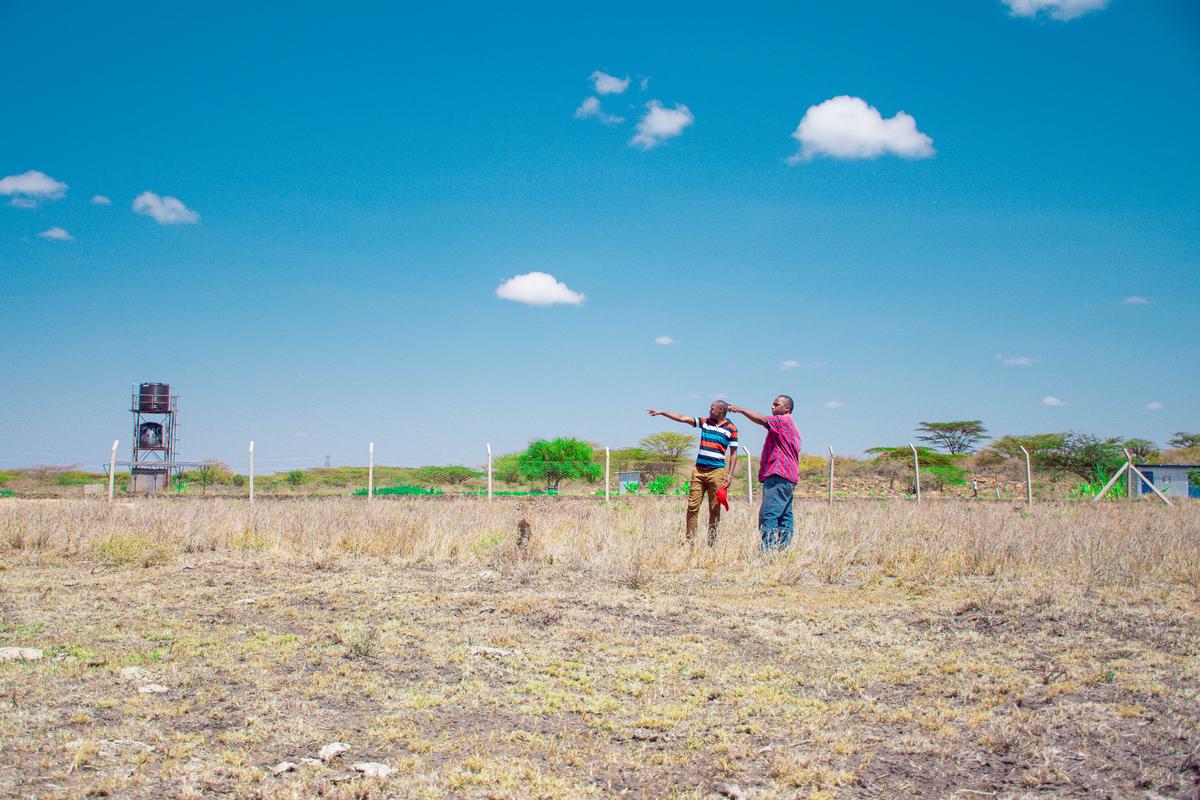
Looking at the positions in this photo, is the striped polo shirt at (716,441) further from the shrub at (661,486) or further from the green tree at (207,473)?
the green tree at (207,473)

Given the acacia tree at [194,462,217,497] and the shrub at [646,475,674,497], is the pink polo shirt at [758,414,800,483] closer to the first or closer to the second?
the shrub at [646,475,674,497]

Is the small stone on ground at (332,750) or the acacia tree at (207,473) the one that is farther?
the acacia tree at (207,473)

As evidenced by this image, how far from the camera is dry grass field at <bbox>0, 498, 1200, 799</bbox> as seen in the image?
3365 millimetres

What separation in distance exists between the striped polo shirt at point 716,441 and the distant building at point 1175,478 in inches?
934

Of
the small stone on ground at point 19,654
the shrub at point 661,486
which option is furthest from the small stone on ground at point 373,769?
the shrub at point 661,486

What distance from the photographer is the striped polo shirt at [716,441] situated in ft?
31.8

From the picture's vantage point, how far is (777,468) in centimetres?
933

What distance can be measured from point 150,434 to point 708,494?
3946 cm

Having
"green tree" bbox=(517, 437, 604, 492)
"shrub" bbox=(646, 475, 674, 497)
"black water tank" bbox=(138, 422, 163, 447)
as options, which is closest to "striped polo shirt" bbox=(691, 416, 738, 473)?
"shrub" bbox=(646, 475, 674, 497)

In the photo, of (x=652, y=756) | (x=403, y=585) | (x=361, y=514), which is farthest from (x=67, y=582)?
(x=652, y=756)

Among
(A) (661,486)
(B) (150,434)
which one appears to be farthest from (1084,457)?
(B) (150,434)

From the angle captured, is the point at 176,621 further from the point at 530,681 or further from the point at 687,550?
→ the point at 687,550

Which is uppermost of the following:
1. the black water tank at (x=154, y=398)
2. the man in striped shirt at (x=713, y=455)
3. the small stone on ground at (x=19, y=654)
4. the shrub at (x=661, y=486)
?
the black water tank at (x=154, y=398)

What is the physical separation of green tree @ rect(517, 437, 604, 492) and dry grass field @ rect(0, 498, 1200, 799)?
21110 millimetres
